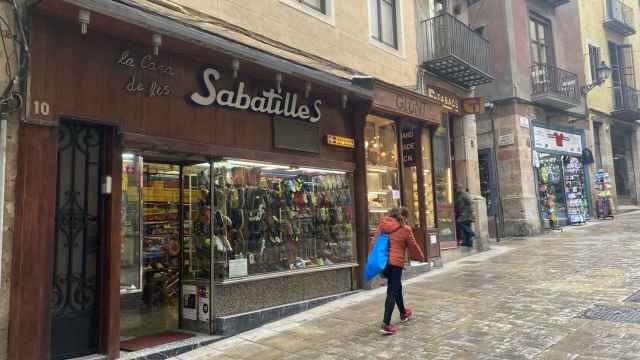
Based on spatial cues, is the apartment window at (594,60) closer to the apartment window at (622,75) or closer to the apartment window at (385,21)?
the apartment window at (622,75)

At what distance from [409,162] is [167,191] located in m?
5.87

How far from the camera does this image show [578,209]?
64.9 ft

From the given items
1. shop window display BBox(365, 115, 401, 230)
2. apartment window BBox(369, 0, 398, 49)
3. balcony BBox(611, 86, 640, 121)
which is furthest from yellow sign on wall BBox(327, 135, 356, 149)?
balcony BBox(611, 86, 640, 121)

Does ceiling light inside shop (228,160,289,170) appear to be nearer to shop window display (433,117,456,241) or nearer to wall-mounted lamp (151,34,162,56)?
wall-mounted lamp (151,34,162,56)

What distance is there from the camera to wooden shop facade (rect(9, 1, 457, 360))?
5.20m

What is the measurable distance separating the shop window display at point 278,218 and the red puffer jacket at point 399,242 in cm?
219

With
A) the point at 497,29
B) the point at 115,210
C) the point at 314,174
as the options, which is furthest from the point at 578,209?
the point at 115,210

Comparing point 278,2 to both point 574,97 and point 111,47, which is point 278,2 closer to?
point 111,47

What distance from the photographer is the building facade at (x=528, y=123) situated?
1742 centimetres

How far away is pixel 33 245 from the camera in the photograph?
16.4ft

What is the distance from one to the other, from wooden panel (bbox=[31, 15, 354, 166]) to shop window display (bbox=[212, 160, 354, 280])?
23.1 inches

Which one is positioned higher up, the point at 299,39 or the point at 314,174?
the point at 299,39

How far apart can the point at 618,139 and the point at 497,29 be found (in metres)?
13.1

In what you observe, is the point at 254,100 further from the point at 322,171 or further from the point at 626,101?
the point at 626,101
